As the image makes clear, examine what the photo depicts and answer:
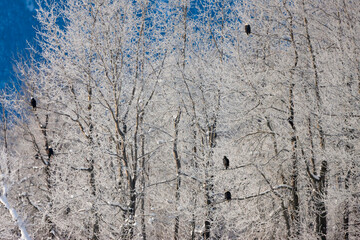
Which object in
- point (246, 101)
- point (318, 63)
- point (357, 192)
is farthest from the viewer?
point (246, 101)

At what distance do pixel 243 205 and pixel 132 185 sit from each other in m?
3.75

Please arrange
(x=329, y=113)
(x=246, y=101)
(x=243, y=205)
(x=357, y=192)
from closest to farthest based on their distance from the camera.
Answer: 1. (x=357, y=192)
2. (x=329, y=113)
3. (x=246, y=101)
4. (x=243, y=205)

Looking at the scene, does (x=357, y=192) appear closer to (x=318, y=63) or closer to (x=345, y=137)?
(x=345, y=137)

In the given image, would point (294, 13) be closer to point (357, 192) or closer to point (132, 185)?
point (357, 192)

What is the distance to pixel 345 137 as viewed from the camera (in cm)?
782

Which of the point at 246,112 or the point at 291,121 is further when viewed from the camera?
the point at 246,112

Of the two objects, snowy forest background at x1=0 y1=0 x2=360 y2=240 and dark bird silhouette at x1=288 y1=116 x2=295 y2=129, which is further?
dark bird silhouette at x1=288 y1=116 x2=295 y2=129

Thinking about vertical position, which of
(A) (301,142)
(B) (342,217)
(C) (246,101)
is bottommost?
(B) (342,217)

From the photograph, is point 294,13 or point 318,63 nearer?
point 318,63

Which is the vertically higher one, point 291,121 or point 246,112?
point 246,112

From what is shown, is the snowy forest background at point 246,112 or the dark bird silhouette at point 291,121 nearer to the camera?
the snowy forest background at point 246,112

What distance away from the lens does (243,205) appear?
11.0 metres

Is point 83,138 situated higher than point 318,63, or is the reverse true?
point 318,63

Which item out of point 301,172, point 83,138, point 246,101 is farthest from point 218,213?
point 83,138
